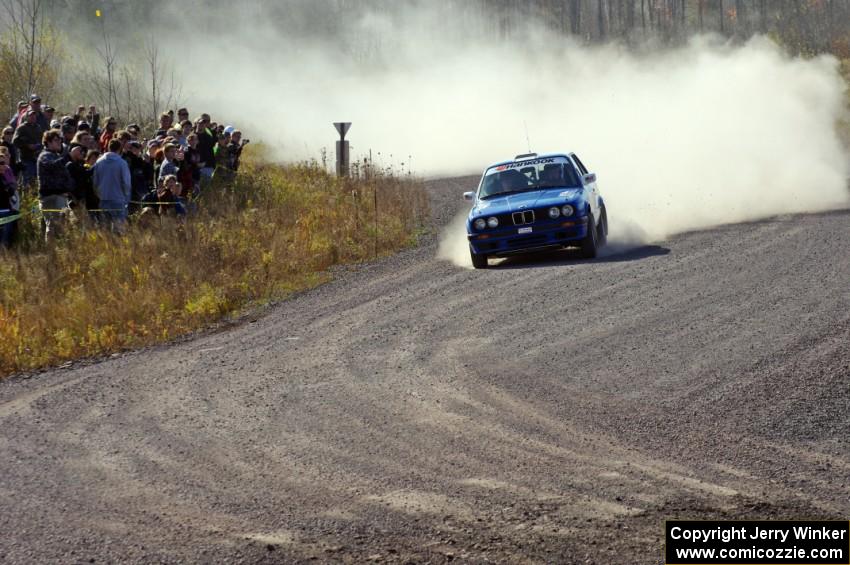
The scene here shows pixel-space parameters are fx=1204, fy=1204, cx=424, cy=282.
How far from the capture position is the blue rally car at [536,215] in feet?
55.7

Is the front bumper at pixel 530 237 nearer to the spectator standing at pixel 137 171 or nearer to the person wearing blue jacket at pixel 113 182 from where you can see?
the person wearing blue jacket at pixel 113 182

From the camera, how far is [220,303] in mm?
15562

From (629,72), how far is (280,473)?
50353 millimetres

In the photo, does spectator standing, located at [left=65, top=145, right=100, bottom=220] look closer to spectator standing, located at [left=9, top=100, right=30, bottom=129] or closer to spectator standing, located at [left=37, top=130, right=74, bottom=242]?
spectator standing, located at [left=37, top=130, right=74, bottom=242]

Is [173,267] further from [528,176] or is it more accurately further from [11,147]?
[528,176]

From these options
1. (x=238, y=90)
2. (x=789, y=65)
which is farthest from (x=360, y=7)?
(x=789, y=65)

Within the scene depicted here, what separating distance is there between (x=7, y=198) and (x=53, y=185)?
2.37 feet

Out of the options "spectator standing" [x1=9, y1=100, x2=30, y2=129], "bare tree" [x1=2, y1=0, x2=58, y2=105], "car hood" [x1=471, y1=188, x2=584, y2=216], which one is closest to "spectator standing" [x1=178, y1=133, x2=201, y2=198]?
"spectator standing" [x1=9, y1=100, x2=30, y2=129]

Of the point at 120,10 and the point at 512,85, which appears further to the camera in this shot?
the point at 120,10

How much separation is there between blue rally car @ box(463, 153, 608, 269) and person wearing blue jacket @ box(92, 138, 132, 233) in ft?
16.3

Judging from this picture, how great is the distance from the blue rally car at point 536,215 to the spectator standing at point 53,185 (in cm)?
577

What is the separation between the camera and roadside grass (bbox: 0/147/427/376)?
14.2m

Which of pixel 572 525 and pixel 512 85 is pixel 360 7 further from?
pixel 572 525

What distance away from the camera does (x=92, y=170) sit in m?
17.3
